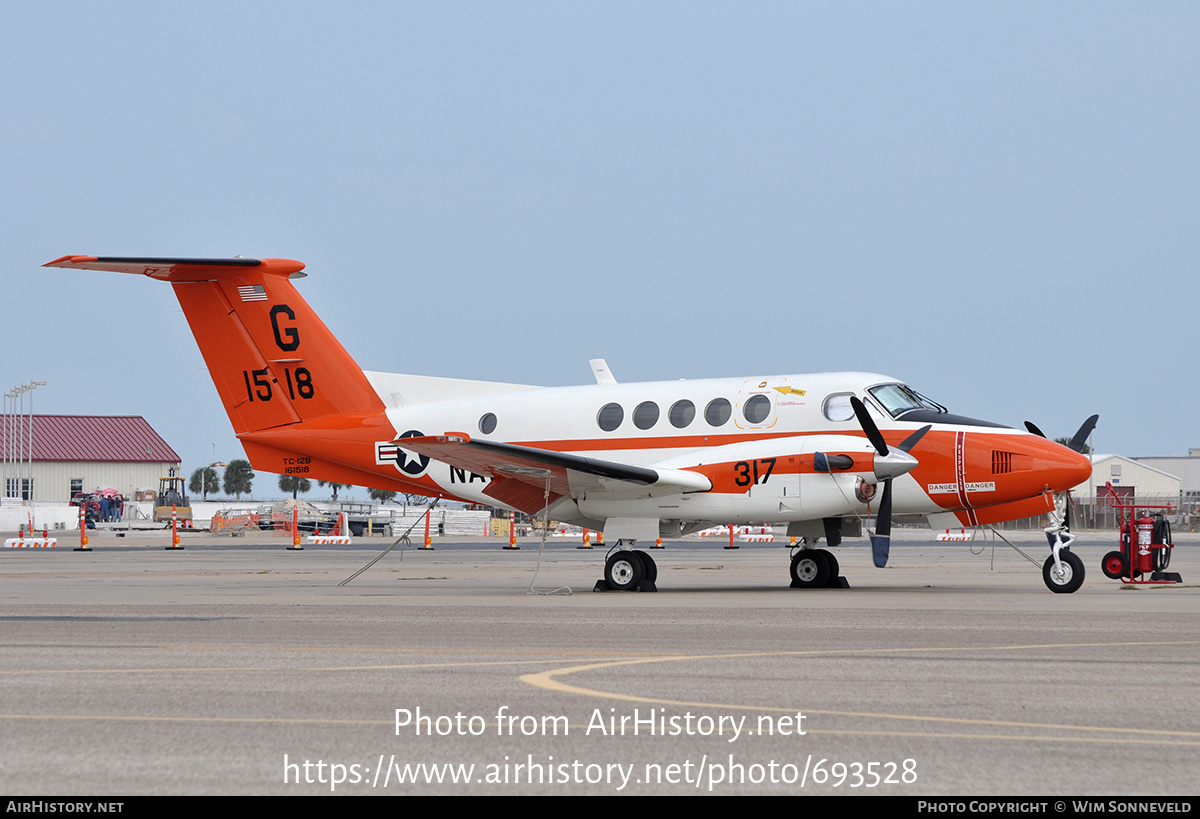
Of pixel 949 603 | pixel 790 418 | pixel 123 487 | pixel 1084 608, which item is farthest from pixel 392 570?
pixel 123 487

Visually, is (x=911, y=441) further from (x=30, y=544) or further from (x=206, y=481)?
(x=206, y=481)

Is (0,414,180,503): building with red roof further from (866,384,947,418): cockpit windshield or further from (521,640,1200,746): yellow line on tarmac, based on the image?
(521,640,1200,746): yellow line on tarmac

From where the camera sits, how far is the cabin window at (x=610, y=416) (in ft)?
65.6

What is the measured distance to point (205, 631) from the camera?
38.6 ft

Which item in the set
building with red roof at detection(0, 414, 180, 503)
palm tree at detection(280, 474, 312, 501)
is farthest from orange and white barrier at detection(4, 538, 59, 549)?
palm tree at detection(280, 474, 312, 501)

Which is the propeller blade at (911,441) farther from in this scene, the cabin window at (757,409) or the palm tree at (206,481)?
the palm tree at (206,481)

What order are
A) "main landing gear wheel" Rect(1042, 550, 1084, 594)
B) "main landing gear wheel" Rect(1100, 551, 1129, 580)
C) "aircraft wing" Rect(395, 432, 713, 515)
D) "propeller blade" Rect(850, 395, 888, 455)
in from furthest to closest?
1. "main landing gear wheel" Rect(1100, 551, 1129, 580)
2. "propeller blade" Rect(850, 395, 888, 455)
3. "aircraft wing" Rect(395, 432, 713, 515)
4. "main landing gear wheel" Rect(1042, 550, 1084, 594)

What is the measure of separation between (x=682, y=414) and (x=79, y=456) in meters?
95.6

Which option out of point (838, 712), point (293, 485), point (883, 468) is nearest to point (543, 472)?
point (883, 468)

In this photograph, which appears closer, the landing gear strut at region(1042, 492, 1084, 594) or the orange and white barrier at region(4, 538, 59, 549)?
the landing gear strut at region(1042, 492, 1084, 594)

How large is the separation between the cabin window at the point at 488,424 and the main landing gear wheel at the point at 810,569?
5.73m

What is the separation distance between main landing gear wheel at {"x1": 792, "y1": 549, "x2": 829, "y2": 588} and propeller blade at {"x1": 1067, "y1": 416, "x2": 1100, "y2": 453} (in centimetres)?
429

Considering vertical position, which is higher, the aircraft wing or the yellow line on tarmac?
the aircraft wing

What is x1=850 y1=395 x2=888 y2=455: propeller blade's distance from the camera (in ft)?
58.3
